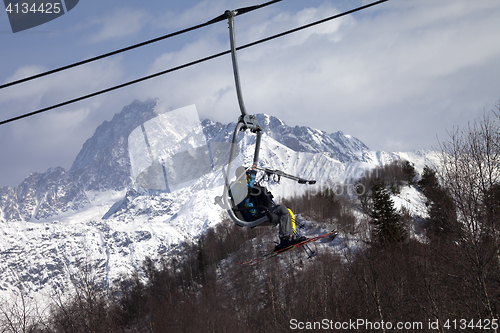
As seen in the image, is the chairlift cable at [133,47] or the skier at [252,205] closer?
the chairlift cable at [133,47]

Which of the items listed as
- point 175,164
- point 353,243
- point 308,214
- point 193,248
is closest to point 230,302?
point 353,243

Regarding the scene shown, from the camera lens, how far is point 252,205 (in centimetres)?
800

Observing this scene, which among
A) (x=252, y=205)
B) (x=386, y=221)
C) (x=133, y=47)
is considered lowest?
(x=386, y=221)

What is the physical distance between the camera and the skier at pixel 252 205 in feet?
25.4

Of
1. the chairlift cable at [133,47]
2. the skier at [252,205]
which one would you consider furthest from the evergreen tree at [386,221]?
the chairlift cable at [133,47]

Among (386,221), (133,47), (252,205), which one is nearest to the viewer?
(133,47)

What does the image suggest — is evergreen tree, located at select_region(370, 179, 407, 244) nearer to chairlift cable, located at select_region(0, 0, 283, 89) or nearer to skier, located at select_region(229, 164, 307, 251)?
skier, located at select_region(229, 164, 307, 251)

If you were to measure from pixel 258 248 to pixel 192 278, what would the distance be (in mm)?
18902

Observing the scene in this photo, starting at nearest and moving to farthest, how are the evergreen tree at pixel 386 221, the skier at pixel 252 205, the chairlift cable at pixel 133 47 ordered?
the chairlift cable at pixel 133 47 → the skier at pixel 252 205 → the evergreen tree at pixel 386 221

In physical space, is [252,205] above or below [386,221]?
above

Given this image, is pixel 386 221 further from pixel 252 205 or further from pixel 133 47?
pixel 133 47

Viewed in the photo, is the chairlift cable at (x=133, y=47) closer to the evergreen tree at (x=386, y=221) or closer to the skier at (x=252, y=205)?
the skier at (x=252, y=205)

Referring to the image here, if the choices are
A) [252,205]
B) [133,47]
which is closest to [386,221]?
[252,205]

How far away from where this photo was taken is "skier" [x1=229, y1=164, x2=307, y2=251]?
7750mm
